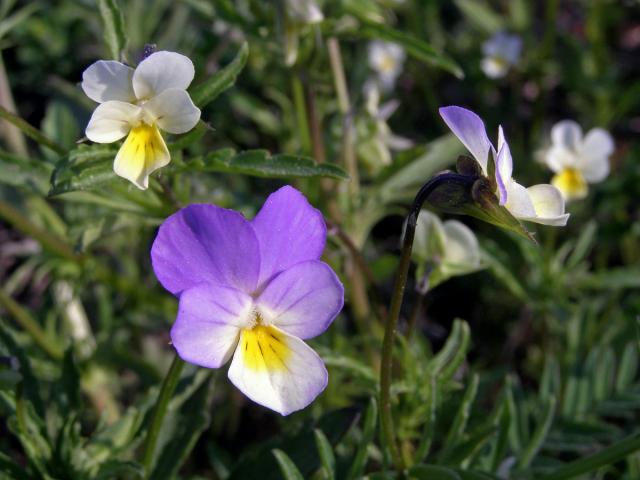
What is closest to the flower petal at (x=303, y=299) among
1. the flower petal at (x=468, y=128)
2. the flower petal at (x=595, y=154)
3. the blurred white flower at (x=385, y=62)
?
the flower petal at (x=468, y=128)

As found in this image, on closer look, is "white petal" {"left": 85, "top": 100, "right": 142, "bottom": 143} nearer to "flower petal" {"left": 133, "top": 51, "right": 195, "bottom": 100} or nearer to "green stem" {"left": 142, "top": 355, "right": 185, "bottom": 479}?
"flower petal" {"left": 133, "top": 51, "right": 195, "bottom": 100}

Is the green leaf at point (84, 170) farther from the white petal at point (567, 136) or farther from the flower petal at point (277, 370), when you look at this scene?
the white petal at point (567, 136)

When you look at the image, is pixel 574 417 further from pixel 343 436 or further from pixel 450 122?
pixel 450 122

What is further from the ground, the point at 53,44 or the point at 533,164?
the point at 533,164

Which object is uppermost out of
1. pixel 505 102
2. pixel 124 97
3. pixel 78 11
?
pixel 505 102

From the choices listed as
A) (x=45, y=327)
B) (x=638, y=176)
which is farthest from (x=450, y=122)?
(x=638, y=176)

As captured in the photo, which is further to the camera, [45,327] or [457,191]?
[45,327]

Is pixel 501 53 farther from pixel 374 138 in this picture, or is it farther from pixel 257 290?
pixel 257 290
